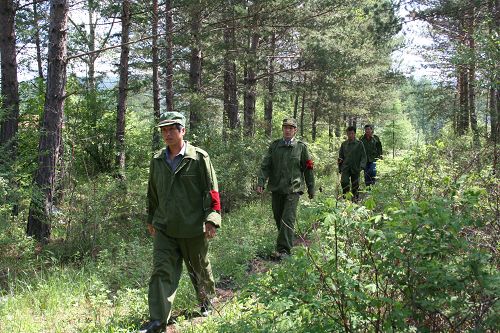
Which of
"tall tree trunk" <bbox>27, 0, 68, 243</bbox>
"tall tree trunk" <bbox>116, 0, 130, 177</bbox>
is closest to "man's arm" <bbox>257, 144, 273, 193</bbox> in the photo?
"tall tree trunk" <bbox>27, 0, 68, 243</bbox>

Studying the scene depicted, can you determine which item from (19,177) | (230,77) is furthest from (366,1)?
(19,177)

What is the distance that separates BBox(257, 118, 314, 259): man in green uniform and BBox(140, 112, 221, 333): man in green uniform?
7.85 ft

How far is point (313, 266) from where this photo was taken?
296cm

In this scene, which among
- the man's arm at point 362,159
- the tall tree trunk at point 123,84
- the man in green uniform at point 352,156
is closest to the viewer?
the man's arm at point 362,159

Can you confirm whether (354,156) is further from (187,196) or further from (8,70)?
(8,70)

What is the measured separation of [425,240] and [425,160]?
5.45 m

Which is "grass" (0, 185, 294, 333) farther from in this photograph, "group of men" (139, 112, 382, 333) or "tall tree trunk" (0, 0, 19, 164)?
"tall tree trunk" (0, 0, 19, 164)

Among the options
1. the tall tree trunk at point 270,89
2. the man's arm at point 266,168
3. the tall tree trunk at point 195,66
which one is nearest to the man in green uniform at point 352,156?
the man's arm at point 266,168

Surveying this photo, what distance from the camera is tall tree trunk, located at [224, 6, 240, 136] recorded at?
13.5 metres

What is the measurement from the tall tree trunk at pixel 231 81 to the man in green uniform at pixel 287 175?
5685 millimetres

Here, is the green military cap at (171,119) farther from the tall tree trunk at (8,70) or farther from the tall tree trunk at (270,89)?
the tall tree trunk at (270,89)

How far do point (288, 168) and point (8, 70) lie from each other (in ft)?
25.0

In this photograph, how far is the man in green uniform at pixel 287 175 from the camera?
6.68m

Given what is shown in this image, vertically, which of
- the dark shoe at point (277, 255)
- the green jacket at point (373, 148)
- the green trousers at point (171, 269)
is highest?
the green jacket at point (373, 148)
